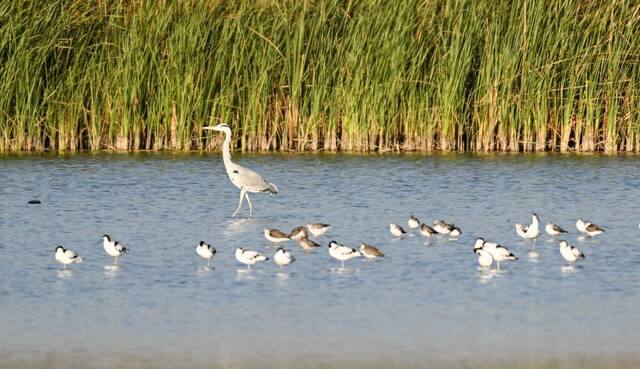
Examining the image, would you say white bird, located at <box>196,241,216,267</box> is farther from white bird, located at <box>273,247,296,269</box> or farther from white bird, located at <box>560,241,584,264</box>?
white bird, located at <box>560,241,584,264</box>

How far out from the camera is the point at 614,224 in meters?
14.0

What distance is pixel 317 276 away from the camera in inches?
432

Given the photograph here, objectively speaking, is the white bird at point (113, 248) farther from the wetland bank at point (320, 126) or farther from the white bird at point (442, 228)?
the white bird at point (442, 228)

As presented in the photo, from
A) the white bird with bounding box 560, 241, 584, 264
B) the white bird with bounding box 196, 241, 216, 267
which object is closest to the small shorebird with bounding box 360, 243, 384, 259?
the white bird with bounding box 196, 241, 216, 267

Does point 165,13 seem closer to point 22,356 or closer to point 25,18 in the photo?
point 25,18

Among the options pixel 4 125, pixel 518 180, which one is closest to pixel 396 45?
pixel 518 180

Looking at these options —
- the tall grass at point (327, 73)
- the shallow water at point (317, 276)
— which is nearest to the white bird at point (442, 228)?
the shallow water at point (317, 276)

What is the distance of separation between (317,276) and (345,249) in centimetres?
38

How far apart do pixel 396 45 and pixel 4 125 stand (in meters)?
5.90

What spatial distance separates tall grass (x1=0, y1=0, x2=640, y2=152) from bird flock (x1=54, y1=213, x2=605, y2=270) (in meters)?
6.79

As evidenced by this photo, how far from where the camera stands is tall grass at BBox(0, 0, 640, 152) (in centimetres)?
1947

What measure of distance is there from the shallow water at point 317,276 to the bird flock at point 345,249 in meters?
0.12

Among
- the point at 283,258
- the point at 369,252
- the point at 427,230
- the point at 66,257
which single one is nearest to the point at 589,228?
the point at 427,230

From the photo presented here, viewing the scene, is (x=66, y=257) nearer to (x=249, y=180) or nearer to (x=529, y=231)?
(x=529, y=231)
